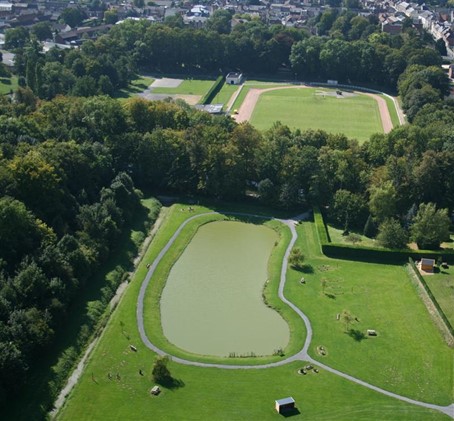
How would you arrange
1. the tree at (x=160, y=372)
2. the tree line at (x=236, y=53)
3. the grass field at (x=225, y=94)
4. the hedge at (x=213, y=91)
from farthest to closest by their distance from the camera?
the tree line at (x=236, y=53), the grass field at (x=225, y=94), the hedge at (x=213, y=91), the tree at (x=160, y=372)

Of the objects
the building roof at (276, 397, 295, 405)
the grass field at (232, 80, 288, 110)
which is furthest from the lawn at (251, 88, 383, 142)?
the building roof at (276, 397, 295, 405)

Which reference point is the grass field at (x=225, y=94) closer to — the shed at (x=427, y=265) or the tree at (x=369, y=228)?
the tree at (x=369, y=228)

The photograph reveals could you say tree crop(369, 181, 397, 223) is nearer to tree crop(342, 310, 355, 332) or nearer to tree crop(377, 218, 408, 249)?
tree crop(377, 218, 408, 249)

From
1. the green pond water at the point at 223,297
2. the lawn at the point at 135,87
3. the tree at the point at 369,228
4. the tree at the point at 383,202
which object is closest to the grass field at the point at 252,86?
the lawn at the point at 135,87

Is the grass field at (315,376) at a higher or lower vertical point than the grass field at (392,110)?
higher

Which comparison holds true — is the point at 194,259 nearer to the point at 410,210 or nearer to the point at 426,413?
the point at 410,210

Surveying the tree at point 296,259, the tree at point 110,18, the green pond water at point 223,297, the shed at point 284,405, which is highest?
the shed at point 284,405
